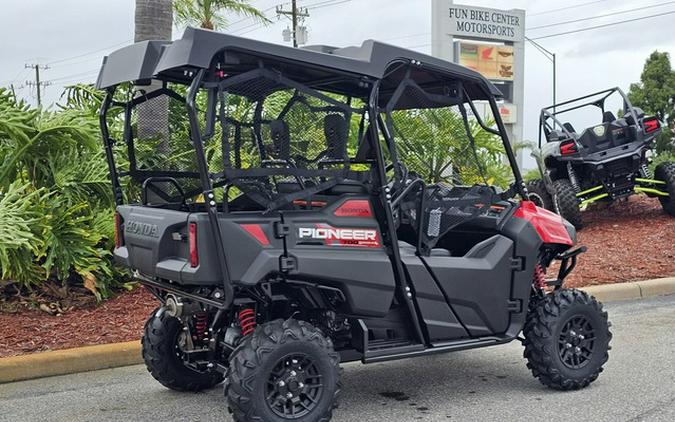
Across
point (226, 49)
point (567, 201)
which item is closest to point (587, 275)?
point (567, 201)

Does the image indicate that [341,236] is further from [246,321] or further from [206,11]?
[206,11]

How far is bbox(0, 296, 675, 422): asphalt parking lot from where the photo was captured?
4938 mm

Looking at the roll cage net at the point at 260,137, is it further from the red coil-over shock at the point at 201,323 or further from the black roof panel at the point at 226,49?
the red coil-over shock at the point at 201,323

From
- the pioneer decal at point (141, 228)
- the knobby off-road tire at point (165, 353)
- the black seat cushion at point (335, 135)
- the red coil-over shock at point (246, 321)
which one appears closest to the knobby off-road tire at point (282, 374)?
the red coil-over shock at point (246, 321)

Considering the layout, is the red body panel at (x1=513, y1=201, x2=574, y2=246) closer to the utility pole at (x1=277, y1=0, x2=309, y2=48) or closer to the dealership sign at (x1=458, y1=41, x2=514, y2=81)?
the dealership sign at (x1=458, y1=41, x2=514, y2=81)

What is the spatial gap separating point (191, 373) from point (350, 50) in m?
2.35

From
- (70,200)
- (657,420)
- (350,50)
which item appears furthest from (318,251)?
A: (70,200)

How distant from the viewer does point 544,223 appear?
537 centimetres

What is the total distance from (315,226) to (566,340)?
1967 millimetres

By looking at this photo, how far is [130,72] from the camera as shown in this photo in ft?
15.2

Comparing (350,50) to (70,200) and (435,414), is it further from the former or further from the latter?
(70,200)

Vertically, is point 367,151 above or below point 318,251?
above

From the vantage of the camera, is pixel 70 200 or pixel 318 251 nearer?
pixel 318 251

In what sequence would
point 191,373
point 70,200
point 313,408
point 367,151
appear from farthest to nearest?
point 70,200 → point 191,373 → point 367,151 → point 313,408
